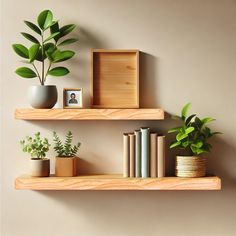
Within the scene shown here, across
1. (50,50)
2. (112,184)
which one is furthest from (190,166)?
(50,50)

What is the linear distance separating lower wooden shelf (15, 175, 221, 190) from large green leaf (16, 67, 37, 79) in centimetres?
51

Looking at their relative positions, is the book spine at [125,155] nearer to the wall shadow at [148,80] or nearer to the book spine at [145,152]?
the book spine at [145,152]

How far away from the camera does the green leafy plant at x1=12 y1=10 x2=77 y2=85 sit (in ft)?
8.29

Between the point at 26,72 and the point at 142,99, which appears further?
the point at 142,99

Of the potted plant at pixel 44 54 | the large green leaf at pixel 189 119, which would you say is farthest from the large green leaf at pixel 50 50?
the large green leaf at pixel 189 119

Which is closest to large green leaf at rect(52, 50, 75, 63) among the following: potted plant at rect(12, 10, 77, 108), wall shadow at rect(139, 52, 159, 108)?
potted plant at rect(12, 10, 77, 108)

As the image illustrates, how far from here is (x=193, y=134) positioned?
2584mm

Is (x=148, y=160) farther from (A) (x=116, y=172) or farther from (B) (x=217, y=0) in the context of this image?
(B) (x=217, y=0)

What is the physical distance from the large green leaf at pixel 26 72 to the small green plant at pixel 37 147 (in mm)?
293

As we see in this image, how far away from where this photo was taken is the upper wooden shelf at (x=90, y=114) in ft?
8.23

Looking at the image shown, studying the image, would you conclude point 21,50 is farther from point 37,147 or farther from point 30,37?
point 37,147

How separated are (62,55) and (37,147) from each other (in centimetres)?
47

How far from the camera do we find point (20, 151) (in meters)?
2.68

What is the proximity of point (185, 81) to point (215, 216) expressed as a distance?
2.38ft
